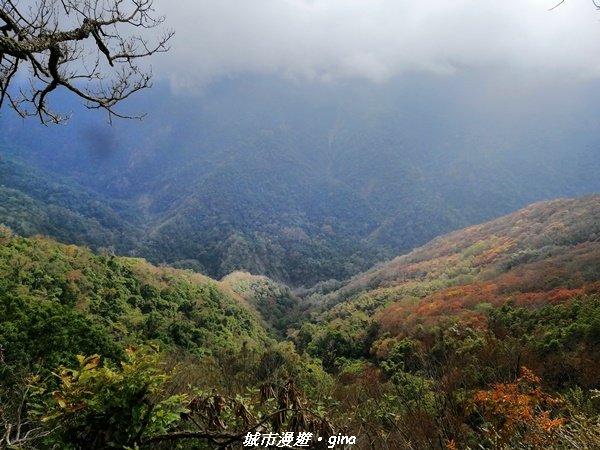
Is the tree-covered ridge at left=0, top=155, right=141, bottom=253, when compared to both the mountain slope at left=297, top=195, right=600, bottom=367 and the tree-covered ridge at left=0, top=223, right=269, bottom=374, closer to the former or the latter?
the tree-covered ridge at left=0, top=223, right=269, bottom=374

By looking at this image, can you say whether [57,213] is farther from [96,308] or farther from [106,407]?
[106,407]

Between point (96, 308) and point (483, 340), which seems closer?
point (483, 340)

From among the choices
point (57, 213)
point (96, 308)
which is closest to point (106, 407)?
point (96, 308)

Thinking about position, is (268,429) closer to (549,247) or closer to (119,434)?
(119,434)

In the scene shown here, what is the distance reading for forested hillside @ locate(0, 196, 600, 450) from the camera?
3523 millimetres

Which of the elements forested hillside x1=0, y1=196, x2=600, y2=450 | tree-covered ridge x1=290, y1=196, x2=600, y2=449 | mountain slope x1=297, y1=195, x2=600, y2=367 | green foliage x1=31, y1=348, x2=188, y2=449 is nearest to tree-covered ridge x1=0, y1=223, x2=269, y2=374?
forested hillside x1=0, y1=196, x2=600, y2=450

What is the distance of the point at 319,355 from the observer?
43.4 meters

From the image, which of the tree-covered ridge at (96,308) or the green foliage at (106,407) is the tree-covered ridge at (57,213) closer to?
the tree-covered ridge at (96,308)

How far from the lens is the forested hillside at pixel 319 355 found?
352cm

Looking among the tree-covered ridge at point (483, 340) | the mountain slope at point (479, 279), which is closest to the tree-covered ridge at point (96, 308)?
the tree-covered ridge at point (483, 340)

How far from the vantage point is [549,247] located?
57.3m

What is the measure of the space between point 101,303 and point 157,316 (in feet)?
15.6

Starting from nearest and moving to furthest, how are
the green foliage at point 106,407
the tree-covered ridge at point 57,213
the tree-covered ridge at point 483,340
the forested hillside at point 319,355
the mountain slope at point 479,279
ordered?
1. the green foliage at point 106,407
2. the forested hillside at point 319,355
3. the tree-covered ridge at point 483,340
4. the mountain slope at point 479,279
5. the tree-covered ridge at point 57,213

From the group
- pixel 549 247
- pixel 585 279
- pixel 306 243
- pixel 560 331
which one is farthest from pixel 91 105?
pixel 306 243
